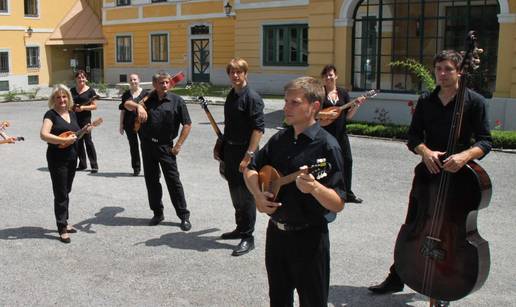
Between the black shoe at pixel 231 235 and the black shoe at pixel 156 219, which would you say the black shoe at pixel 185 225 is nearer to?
the black shoe at pixel 156 219

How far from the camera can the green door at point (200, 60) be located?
32844 millimetres

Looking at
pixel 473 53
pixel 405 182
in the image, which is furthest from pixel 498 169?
pixel 473 53

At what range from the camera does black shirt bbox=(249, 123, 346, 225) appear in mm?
3627

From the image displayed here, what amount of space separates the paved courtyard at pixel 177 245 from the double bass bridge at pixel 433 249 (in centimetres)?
75

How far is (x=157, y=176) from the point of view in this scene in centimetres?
736

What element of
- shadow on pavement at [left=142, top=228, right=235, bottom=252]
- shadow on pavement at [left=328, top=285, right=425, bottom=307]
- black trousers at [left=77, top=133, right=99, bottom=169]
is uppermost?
black trousers at [left=77, top=133, right=99, bottom=169]

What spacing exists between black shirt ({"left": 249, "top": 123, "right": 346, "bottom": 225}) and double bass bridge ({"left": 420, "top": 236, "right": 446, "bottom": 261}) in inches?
42.1

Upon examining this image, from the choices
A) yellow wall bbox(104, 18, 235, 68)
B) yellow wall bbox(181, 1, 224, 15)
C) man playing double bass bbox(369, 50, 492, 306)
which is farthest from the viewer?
yellow wall bbox(104, 18, 235, 68)

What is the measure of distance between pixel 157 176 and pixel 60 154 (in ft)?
3.92

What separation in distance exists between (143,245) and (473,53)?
3975mm

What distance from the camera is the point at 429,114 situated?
4.68 m

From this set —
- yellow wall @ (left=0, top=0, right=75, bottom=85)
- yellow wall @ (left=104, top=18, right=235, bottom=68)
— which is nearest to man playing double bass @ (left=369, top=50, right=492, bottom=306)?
yellow wall @ (left=104, top=18, right=235, bottom=68)

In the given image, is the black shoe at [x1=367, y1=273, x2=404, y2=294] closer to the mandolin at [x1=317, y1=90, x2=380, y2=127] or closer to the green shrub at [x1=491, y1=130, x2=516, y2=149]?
the mandolin at [x1=317, y1=90, x2=380, y2=127]

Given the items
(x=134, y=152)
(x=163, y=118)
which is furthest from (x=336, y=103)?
(x=134, y=152)
